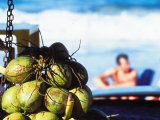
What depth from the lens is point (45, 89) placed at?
5.61 feet

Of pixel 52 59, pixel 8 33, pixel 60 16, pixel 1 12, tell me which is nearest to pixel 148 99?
pixel 1 12

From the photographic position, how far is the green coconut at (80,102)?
5.68ft

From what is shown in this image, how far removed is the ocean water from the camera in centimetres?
759

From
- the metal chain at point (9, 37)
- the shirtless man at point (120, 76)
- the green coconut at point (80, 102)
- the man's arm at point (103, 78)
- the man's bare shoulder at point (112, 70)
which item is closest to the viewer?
the green coconut at point (80, 102)

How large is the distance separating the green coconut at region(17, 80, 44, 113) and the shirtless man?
5.19 metres

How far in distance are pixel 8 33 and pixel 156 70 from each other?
533 cm

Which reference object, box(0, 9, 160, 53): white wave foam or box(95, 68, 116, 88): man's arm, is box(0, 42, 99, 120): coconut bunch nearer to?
box(95, 68, 116, 88): man's arm

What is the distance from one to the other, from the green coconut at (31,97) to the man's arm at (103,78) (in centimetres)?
531

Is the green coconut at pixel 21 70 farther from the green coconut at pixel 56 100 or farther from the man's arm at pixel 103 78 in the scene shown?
the man's arm at pixel 103 78

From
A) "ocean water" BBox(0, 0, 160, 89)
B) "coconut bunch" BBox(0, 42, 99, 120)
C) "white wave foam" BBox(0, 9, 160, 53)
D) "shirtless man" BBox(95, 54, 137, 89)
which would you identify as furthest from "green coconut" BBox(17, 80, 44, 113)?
"white wave foam" BBox(0, 9, 160, 53)

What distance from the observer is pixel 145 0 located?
26.9 ft

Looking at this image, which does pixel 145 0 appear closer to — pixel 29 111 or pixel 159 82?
pixel 159 82

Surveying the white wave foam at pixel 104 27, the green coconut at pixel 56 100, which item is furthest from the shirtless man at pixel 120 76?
the green coconut at pixel 56 100

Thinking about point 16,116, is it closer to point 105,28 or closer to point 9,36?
point 9,36
